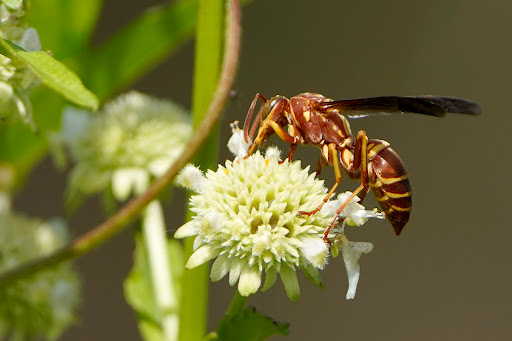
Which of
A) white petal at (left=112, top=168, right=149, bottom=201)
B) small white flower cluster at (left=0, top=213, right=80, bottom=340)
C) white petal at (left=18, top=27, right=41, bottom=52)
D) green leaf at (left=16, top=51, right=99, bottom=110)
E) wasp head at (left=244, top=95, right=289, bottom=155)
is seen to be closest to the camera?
green leaf at (left=16, top=51, right=99, bottom=110)

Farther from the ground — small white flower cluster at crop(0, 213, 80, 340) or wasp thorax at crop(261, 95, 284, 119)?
wasp thorax at crop(261, 95, 284, 119)

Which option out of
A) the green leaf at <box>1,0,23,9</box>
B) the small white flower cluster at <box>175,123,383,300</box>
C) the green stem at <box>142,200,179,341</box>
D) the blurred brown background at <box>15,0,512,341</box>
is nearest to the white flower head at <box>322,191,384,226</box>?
the small white flower cluster at <box>175,123,383,300</box>

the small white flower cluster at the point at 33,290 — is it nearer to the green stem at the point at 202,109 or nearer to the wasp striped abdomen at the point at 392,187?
the green stem at the point at 202,109

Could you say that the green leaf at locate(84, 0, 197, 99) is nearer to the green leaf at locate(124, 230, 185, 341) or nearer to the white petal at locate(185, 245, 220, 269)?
the green leaf at locate(124, 230, 185, 341)

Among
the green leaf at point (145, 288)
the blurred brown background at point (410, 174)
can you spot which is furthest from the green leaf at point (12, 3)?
the blurred brown background at point (410, 174)

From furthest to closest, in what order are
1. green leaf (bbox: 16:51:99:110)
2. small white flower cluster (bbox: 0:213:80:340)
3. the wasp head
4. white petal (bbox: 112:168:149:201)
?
1. white petal (bbox: 112:168:149:201)
2. small white flower cluster (bbox: 0:213:80:340)
3. the wasp head
4. green leaf (bbox: 16:51:99:110)

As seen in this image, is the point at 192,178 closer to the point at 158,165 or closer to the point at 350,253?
the point at 350,253

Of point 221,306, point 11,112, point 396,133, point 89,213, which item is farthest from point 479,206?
point 11,112
